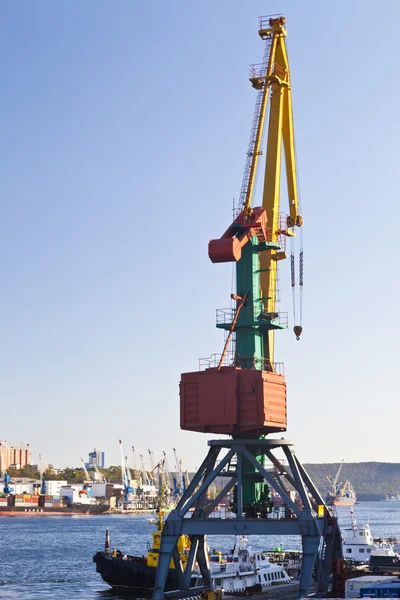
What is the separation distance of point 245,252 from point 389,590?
76.7ft

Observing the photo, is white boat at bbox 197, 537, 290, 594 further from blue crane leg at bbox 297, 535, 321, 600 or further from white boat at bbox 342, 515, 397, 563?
white boat at bbox 342, 515, 397, 563

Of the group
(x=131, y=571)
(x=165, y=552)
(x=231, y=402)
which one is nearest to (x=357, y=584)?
(x=165, y=552)

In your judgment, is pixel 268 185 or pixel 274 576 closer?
pixel 268 185

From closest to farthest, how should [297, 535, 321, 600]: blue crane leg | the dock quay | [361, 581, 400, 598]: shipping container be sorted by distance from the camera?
[361, 581, 400, 598]: shipping container
[297, 535, 321, 600]: blue crane leg
the dock quay

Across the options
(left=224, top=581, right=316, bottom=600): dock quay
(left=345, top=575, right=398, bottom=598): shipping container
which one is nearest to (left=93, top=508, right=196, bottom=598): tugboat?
(left=224, top=581, right=316, bottom=600): dock quay

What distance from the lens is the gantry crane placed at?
54688 millimetres

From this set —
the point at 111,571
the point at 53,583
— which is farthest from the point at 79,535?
the point at 111,571

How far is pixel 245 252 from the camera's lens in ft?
196

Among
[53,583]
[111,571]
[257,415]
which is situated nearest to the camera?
[257,415]

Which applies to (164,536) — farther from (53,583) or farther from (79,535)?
(79,535)

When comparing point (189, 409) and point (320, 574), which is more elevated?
point (189, 409)

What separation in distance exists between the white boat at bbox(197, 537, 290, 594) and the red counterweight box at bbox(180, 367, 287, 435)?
1324 cm

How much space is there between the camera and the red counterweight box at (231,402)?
55188 mm

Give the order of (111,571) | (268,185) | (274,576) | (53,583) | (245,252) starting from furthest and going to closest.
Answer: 1. (53,583)
2. (111,571)
3. (274,576)
4. (268,185)
5. (245,252)
